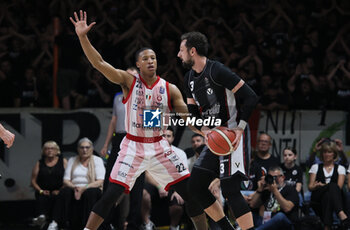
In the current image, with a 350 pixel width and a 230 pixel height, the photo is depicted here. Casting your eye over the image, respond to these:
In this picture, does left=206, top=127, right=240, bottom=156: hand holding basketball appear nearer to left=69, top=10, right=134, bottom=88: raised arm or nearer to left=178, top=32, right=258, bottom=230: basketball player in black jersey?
left=178, top=32, right=258, bottom=230: basketball player in black jersey

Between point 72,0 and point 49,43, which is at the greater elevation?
point 72,0

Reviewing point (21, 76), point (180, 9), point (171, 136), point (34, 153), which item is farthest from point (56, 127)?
point (180, 9)

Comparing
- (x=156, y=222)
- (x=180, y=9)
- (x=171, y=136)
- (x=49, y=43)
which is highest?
(x=180, y=9)

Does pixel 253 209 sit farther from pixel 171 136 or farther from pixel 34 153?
pixel 34 153

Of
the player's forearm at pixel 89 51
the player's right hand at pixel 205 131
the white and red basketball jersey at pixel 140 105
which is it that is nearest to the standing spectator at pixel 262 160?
the white and red basketball jersey at pixel 140 105

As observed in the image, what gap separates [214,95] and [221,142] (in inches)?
21.1

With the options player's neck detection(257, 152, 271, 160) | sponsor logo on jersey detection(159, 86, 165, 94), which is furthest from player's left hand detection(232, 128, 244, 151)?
player's neck detection(257, 152, 271, 160)

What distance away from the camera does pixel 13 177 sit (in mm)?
10359

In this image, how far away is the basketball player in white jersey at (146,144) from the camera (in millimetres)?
6746

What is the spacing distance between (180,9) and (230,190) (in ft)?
22.5

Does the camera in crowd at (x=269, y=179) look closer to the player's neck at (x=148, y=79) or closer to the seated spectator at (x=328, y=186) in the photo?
the seated spectator at (x=328, y=186)

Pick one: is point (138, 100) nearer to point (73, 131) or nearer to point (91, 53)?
point (91, 53)

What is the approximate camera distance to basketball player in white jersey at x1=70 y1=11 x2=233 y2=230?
6746 millimetres

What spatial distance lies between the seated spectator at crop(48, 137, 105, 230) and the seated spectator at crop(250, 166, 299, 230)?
2.39 m
